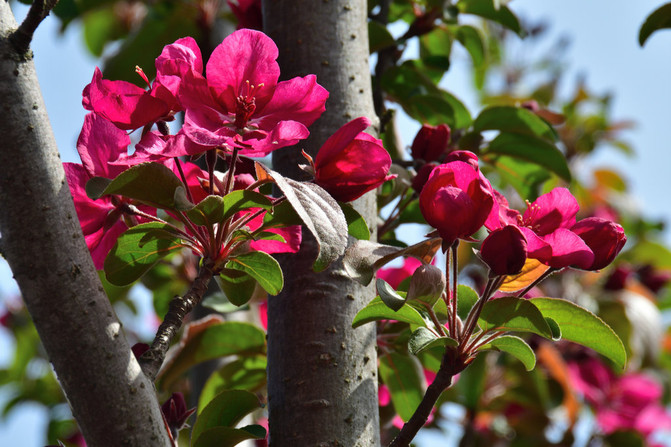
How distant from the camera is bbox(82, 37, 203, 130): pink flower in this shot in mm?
799

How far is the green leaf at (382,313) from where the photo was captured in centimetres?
85

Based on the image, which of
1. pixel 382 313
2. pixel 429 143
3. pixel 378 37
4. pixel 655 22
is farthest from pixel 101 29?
pixel 382 313

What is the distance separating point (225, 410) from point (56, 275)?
0.35 meters

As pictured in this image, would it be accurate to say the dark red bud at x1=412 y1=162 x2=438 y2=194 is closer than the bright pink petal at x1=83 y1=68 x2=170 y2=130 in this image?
No

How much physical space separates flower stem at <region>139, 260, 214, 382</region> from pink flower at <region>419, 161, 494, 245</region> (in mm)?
278

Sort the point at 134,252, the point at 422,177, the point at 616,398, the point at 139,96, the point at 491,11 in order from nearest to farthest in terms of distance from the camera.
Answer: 1. the point at 139,96
2. the point at 134,252
3. the point at 422,177
4. the point at 491,11
5. the point at 616,398

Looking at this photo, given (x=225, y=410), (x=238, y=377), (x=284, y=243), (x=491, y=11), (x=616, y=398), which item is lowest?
(x=616, y=398)

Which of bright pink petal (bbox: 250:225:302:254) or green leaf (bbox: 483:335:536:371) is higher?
bright pink petal (bbox: 250:225:302:254)

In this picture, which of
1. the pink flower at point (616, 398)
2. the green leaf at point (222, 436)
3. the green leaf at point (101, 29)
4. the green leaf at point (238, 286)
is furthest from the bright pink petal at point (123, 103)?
the green leaf at point (101, 29)

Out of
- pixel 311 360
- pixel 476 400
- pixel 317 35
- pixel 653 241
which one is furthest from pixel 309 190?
pixel 653 241

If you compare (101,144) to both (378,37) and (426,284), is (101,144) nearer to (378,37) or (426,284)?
(426,284)

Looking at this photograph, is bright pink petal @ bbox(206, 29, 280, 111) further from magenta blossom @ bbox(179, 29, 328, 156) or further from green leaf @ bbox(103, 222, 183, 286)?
green leaf @ bbox(103, 222, 183, 286)

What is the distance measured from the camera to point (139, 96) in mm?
798

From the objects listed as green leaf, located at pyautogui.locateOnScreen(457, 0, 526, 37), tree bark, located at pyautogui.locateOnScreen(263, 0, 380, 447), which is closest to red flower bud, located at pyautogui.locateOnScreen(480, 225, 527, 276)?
tree bark, located at pyautogui.locateOnScreen(263, 0, 380, 447)
